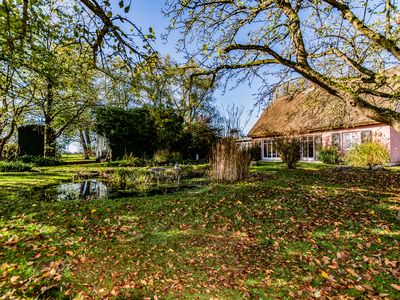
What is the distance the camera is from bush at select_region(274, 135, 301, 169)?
11.8 m

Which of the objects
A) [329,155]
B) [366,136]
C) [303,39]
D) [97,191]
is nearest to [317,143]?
[329,155]

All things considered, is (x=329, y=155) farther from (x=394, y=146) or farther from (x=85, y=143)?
(x=85, y=143)

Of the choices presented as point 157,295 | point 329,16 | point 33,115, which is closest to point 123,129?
point 33,115

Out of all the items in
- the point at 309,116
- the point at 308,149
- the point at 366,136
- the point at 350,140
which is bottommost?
the point at 308,149

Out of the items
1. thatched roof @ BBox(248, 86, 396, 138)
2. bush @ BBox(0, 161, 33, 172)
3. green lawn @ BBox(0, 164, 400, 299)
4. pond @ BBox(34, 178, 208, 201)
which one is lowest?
green lawn @ BBox(0, 164, 400, 299)

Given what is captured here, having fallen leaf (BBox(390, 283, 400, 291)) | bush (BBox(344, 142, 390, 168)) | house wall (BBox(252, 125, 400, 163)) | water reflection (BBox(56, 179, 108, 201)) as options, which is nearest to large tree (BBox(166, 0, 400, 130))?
fallen leaf (BBox(390, 283, 400, 291))

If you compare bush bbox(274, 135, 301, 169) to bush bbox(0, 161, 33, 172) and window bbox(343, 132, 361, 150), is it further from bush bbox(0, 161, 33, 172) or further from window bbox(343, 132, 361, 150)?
bush bbox(0, 161, 33, 172)

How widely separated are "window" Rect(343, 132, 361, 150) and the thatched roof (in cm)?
88

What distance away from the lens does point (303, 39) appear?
645 centimetres

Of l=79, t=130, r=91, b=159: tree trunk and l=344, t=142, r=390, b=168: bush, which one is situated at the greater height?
l=79, t=130, r=91, b=159: tree trunk

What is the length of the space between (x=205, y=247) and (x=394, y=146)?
1493cm

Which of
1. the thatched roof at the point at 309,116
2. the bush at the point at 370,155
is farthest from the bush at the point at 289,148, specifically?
the bush at the point at 370,155

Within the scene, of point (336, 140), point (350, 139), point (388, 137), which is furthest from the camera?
point (336, 140)

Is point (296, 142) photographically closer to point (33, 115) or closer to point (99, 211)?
point (99, 211)
